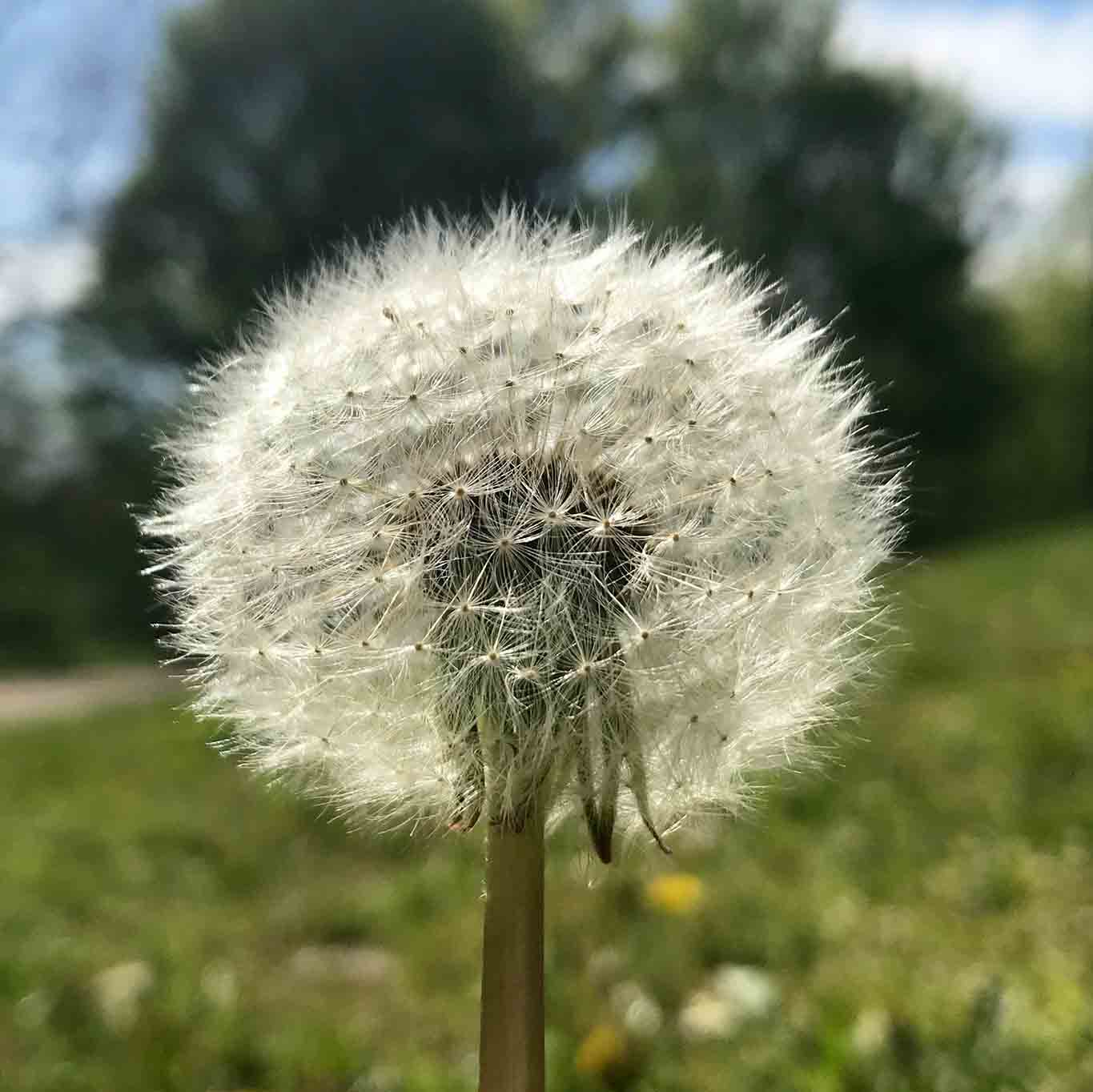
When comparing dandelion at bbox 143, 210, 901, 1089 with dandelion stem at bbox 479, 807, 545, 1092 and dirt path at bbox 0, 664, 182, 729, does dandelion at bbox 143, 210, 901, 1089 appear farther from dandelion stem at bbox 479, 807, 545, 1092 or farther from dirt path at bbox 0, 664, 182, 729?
dirt path at bbox 0, 664, 182, 729

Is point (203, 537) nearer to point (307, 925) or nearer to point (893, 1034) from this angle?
point (893, 1034)

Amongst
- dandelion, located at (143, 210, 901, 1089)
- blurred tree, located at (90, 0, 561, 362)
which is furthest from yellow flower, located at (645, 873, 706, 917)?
blurred tree, located at (90, 0, 561, 362)

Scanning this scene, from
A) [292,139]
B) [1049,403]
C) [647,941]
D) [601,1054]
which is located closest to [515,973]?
[601,1054]

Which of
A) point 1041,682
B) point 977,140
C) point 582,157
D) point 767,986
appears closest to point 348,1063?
point 767,986

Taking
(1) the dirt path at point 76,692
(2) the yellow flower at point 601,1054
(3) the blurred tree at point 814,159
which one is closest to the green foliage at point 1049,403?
(3) the blurred tree at point 814,159

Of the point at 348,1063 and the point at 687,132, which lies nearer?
the point at 348,1063

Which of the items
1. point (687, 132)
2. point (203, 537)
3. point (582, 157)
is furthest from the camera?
point (687, 132)

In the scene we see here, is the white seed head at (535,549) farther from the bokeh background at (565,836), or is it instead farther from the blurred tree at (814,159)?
the blurred tree at (814,159)
